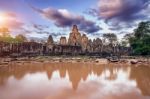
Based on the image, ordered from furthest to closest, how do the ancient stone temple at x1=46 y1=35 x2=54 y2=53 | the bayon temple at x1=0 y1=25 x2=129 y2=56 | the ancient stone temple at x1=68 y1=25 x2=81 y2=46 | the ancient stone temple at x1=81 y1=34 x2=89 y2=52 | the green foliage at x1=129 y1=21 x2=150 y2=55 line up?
the ancient stone temple at x1=81 y1=34 x2=89 y2=52 → the ancient stone temple at x1=68 y1=25 x2=81 y2=46 → the ancient stone temple at x1=46 y1=35 x2=54 y2=53 → the green foliage at x1=129 y1=21 x2=150 y2=55 → the bayon temple at x1=0 y1=25 x2=129 y2=56

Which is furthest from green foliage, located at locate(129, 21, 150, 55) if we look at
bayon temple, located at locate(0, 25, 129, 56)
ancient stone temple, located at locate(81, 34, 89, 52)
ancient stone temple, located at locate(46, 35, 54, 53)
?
ancient stone temple, located at locate(46, 35, 54, 53)

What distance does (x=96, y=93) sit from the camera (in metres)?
12.6

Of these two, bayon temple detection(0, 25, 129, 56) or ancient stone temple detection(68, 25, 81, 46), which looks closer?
bayon temple detection(0, 25, 129, 56)

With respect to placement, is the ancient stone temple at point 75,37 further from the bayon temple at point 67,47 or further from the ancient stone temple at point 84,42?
the ancient stone temple at point 84,42

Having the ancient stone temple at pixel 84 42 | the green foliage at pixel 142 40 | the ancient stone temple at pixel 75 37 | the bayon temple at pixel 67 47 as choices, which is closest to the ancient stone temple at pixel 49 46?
the bayon temple at pixel 67 47

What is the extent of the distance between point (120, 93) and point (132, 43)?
4637 cm

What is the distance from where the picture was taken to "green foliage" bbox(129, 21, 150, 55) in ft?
167

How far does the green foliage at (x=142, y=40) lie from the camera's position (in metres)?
51.0

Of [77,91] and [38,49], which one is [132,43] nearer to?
[38,49]

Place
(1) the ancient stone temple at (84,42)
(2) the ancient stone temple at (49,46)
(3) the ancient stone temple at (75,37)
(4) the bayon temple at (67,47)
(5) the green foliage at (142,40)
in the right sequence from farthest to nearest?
(1) the ancient stone temple at (84,42), (3) the ancient stone temple at (75,37), (2) the ancient stone temple at (49,46), (5) the green foliage at (142,40), (4) the bayon temple at (67,47)

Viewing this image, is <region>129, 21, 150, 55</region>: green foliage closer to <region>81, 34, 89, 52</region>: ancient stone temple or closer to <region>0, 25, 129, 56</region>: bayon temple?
<region>0, 25, 129, 56</region>: bayon temple

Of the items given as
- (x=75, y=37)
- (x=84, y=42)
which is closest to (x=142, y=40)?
(x=84, y=42)

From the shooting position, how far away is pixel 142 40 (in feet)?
174

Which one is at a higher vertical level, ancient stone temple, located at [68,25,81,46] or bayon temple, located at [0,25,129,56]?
ancient stone temple, located at [68,25,81,46]
